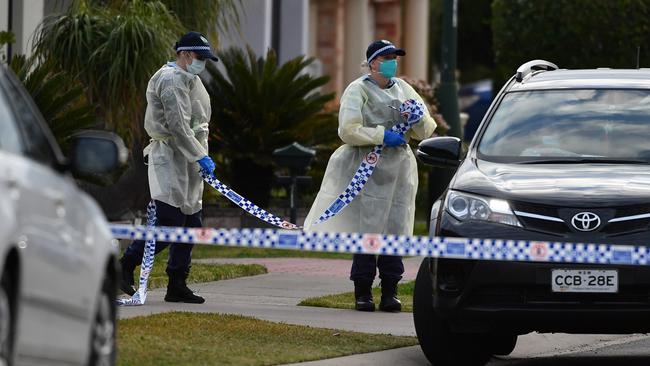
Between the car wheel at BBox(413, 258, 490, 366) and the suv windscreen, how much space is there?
873 millimetres

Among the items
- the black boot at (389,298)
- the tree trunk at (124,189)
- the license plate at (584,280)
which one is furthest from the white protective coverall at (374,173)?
the tree trunk at (124,189)

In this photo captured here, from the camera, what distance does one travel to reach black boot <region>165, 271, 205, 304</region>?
11648 millimetres

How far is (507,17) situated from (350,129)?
51.7 feet

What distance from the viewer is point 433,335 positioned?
932 cm

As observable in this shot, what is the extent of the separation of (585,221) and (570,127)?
138 centimetres

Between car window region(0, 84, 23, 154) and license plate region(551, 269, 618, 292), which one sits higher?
car window region(0, 84, 23, 154)

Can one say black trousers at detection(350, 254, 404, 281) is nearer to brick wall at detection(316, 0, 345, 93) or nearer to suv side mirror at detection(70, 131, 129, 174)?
suv side mirror at detection(70, 131, 129, 174)

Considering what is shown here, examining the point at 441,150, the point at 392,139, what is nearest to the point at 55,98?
the point at 392,139

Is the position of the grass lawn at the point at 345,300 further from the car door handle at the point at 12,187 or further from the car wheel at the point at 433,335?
the car door handle at the point at 12,187

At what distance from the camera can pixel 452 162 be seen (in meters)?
10.0

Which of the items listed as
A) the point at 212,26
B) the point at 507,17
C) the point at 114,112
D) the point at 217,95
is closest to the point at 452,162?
the point at 114,112

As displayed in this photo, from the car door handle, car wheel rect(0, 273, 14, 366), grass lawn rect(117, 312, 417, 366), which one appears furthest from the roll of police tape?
car wheel rect(0, 273, 14, 366)

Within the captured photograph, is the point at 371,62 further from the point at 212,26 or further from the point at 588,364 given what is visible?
the point at 212,26

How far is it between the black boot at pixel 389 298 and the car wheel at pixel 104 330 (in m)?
4.97
